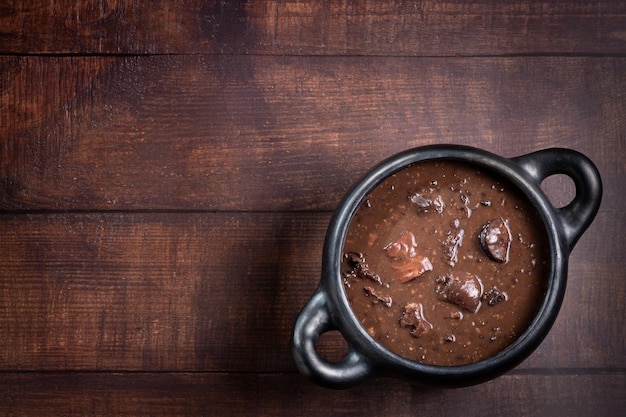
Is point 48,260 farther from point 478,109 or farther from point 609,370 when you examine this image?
point 609,370

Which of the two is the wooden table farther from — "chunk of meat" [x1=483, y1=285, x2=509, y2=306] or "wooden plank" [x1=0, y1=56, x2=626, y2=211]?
"chunk of meat" [x1=483, y1=285, x2=509, y2=306]

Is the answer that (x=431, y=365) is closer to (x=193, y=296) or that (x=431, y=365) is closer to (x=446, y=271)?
(x=446, y=271)

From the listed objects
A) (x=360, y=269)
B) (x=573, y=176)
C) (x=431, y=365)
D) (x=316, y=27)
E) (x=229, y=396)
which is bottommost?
(x=229, y=396)

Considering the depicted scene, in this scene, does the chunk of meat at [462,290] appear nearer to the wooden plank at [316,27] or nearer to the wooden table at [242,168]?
the wooden table at [242,168]

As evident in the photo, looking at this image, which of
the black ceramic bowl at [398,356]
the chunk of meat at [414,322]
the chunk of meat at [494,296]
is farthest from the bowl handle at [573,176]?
the chunk of meat at [414,322]

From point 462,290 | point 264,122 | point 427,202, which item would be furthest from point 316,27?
point 462,290

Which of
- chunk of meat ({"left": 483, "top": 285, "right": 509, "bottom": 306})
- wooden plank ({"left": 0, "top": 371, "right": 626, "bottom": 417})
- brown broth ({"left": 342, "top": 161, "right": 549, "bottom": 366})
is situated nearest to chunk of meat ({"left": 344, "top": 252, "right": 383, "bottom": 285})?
brown broth ({"left": 342, "top": 161, "right": 549, "bottom": 366})
